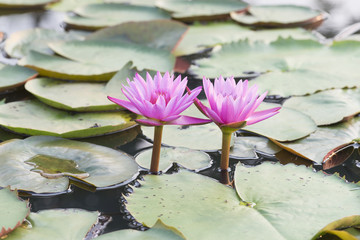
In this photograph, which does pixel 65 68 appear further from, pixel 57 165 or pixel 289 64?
pixel 289 64

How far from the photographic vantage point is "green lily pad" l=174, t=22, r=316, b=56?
9.53 ft

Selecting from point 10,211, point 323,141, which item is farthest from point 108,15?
point 10,211

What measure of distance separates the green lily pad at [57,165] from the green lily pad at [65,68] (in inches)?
21.9

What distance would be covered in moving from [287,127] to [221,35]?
124cm

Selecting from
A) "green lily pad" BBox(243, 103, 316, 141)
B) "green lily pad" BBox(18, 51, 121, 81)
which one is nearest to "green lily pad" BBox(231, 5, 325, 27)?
"green lily pad" BBox(18, 51, 121, 81)

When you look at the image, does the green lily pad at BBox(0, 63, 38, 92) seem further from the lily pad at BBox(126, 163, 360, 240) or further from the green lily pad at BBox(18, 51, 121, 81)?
the lily pad at BBox(126, 163, 360, 240)

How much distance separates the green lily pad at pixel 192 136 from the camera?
185cm

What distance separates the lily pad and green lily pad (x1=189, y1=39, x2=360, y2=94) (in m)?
0.78

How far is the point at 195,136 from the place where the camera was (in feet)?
6.26

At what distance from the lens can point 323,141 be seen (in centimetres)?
188

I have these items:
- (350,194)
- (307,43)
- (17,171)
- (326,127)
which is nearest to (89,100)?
(17,171)

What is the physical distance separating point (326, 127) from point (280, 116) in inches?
7.3

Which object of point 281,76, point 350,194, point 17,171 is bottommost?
point 17,171

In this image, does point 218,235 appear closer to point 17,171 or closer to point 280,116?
point 17,171
